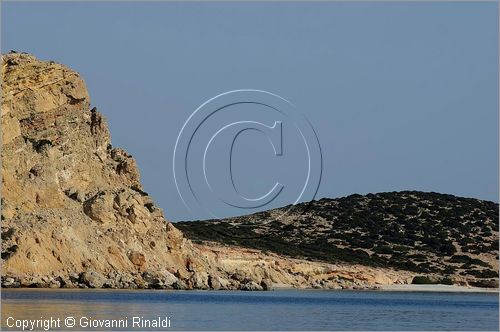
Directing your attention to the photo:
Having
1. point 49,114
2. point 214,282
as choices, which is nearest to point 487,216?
point 214,282

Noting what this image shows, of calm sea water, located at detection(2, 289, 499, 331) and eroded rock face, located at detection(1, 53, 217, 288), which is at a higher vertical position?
eroded rock face, located at detection(1, 53, 217, 288)

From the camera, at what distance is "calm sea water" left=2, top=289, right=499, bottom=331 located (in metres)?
36.2

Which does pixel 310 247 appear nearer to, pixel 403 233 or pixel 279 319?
pixel 403 233

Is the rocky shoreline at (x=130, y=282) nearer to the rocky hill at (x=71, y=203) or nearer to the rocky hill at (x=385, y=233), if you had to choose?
the rocky hill at (x=71, y=203)

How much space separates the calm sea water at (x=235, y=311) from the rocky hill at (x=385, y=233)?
32.2m

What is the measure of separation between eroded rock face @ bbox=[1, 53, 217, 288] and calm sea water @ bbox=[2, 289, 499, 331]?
3324 mm

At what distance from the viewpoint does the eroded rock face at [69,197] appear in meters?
54.0

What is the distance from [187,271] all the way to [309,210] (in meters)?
58.6

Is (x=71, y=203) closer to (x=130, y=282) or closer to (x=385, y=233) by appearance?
(x=130, y=282)
